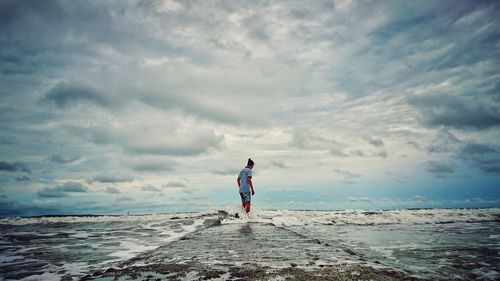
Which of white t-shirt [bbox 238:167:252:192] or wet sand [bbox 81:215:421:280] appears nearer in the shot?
wet sand [bbox 81:215:421:280]

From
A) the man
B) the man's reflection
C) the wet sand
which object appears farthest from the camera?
the man

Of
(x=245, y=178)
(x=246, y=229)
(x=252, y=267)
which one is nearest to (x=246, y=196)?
(x=245, y=178)

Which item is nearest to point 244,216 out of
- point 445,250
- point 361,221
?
point 361,221

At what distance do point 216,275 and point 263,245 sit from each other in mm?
2195

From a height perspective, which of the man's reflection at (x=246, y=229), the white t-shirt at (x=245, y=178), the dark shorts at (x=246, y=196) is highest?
the white t-shirt at (x=245, y=178)

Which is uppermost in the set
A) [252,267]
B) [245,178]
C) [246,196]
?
[245,178]

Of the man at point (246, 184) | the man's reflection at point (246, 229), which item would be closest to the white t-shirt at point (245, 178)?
the man at point (246, 184)

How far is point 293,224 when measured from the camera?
37.4 feet

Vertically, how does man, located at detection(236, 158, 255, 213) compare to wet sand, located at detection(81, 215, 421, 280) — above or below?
above

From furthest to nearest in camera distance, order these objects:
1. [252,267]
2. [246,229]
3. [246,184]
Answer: [246,184]
[246,229]
[252,267]

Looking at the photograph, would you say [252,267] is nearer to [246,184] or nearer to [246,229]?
[246,229]

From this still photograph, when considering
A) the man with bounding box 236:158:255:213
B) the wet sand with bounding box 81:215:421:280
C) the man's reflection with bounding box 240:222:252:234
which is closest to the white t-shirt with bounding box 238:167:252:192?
the man with bounding box 236:158:255:213

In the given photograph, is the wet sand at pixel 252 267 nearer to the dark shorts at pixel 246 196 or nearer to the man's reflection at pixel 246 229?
the man's reflection at pixel 246 229

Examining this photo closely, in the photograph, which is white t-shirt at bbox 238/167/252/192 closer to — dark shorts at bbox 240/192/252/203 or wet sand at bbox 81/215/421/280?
dark shorts at bbox 240/192/252/203
